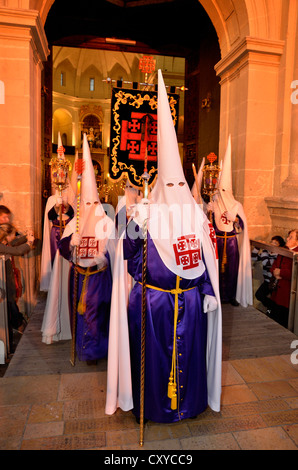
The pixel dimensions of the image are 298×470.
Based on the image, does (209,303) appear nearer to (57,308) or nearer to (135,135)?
(57,308)

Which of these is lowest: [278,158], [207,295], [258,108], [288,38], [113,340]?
[113,340]

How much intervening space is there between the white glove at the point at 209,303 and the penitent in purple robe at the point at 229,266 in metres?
3.12

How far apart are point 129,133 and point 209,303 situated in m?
5.03

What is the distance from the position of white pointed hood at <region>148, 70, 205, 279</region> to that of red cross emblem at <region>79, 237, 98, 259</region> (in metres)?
1.30

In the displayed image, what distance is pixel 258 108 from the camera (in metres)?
6.45

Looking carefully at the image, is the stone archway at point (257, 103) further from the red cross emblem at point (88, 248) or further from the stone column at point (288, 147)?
the red cross emblem at point (88, 248)

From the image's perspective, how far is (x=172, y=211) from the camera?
9.30 feet

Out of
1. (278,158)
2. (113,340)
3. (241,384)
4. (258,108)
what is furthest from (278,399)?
(258,108)

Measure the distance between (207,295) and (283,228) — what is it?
394 centimetres

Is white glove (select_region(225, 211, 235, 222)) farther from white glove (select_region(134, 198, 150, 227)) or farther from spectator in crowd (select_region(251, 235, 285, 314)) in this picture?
white glove (select_region(134, 198, 150, 227))

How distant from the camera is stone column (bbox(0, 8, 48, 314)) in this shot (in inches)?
208

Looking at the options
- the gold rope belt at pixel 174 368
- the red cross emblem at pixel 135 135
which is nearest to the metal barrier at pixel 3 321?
the gold rope belt at pixel 174 368
